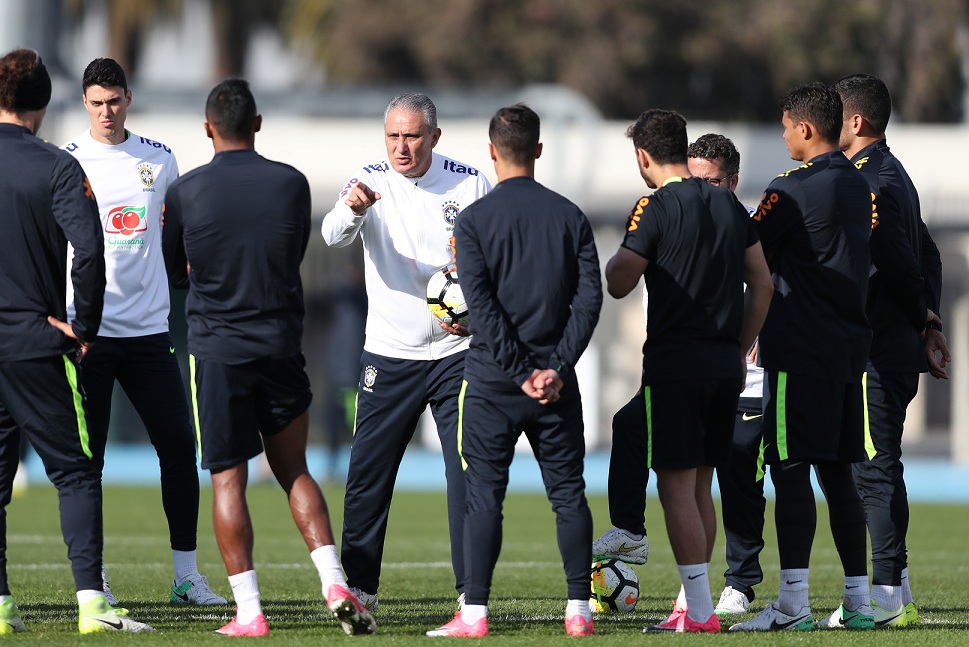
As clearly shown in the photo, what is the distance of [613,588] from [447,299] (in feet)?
6.05

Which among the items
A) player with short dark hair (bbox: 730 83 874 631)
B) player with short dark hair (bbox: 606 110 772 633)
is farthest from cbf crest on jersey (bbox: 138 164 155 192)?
player with short dark hair (bbox: 730 83 874 631)

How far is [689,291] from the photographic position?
21.0 feet

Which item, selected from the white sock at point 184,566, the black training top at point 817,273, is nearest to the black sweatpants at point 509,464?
the black training top at point 817,273

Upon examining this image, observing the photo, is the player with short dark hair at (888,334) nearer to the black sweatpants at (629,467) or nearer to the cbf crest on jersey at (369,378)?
the black sweatpants at (629,467)

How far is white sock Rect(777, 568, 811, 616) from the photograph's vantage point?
6684mm

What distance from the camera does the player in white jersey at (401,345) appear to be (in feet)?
23.4

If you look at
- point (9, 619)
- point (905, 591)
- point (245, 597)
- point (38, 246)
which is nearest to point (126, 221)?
point (38, 246)

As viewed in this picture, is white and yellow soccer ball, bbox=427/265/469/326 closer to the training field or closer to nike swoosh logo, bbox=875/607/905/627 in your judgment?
the training field

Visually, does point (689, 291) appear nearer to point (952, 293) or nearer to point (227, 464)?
point (227, 464)

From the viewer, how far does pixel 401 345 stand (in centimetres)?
718

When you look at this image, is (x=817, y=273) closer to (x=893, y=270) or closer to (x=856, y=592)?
(x=893, y=270)

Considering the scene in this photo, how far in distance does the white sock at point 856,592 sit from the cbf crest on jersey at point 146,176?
13.4 feet

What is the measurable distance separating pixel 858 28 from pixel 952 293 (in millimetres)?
9486

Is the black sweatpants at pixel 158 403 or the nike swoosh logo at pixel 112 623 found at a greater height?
the black sweatpants at pixel 158 403
